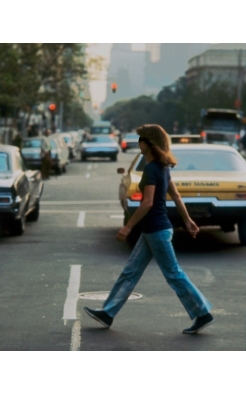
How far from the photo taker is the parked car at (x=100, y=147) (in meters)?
53.0

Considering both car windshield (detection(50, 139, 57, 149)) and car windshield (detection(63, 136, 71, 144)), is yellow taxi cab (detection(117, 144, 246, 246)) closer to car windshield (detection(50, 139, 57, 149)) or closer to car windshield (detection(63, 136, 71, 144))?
car windshield (detection(50, 139, 57, 149))

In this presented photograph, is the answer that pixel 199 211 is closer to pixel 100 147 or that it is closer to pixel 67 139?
pixel 100 147

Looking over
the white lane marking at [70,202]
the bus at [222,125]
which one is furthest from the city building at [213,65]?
the white lane marking at [70,202]

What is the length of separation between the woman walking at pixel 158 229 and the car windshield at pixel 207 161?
19.9 feet

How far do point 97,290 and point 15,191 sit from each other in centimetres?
502

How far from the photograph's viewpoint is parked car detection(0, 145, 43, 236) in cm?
1505

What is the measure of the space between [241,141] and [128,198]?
46.0 m

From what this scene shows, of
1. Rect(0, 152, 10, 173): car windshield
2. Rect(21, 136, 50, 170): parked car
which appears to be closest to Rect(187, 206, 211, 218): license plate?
Rect(0, 152, 10, 173): car windshield

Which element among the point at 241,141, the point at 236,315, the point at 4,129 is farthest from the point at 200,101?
the point at 236,315

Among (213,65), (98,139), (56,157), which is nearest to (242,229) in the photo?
(56,157)

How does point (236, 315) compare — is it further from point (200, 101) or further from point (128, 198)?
point (200, 101)

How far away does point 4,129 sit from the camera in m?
55.3

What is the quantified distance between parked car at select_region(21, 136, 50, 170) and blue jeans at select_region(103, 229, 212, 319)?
87.7ft

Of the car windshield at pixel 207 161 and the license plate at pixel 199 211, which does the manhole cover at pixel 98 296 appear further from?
the car windshield at pixel 207 161
